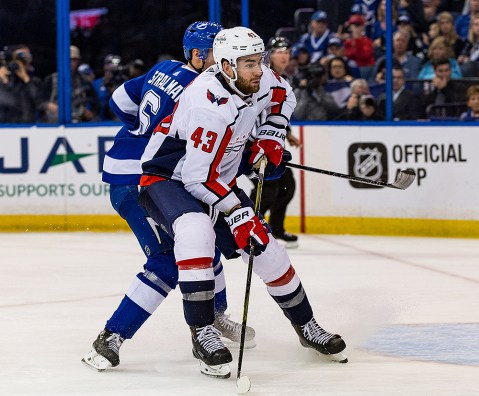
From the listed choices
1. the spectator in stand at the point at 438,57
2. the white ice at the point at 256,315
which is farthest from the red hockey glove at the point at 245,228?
the spectator in stand at the point at 438,57

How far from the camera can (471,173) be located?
7.38 m

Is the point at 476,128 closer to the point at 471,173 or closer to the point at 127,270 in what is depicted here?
the point at 471,173

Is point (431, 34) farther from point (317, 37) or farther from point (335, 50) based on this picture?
point (317, 37)

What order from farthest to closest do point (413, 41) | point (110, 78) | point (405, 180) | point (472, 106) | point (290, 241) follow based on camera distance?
point (110, 78) → point (413, 41) → point (472, 106) → point (290, 241) → point (405, 180)

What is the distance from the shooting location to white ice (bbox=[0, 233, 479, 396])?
3639mm

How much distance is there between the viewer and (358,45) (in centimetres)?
801

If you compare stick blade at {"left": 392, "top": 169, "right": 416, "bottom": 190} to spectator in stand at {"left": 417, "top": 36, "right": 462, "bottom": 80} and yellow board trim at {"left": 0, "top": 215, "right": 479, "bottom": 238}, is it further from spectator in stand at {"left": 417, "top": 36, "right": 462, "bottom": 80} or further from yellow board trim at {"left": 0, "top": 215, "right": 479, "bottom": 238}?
spectator in stand at {"left": 417, "top": 36, "right": 462, "bottom": 80}

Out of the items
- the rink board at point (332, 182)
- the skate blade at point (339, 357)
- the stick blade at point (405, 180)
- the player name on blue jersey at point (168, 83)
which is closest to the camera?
the skate blade at point (339, 357)

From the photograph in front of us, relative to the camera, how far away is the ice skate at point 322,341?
3.90 metres

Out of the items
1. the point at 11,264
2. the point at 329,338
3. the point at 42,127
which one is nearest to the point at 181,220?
the point at 329,338

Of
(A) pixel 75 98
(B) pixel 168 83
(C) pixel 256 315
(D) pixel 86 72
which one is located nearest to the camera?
(B) pixel 168 83

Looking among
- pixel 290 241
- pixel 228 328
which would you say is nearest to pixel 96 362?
pixel 228 328

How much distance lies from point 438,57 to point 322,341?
425 cm

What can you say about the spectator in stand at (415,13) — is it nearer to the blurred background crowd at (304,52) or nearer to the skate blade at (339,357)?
the blurred background crowd at (304,52)
